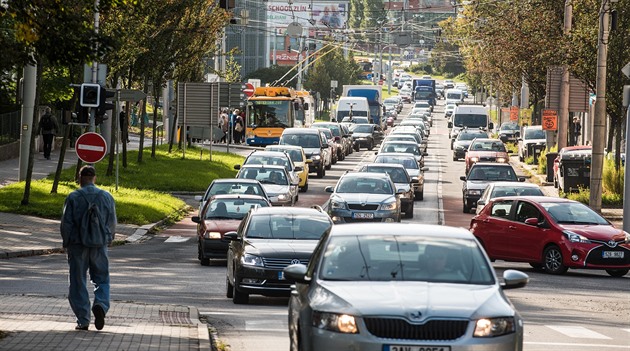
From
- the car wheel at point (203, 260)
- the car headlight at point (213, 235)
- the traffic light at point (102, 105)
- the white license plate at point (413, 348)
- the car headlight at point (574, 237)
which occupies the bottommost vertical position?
the car wheel at point (203, 260)

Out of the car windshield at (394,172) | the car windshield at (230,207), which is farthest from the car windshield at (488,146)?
the car windshield at (230,207)

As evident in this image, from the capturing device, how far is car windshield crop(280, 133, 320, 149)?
2250 inches

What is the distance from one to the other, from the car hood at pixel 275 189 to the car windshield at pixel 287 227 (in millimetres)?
15640

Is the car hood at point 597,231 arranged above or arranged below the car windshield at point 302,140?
below

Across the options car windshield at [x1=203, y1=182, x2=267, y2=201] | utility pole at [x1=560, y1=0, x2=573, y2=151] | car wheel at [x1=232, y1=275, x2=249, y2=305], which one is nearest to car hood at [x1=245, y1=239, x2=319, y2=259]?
car wheel at [x1=232, y1=275, x2=249, y2=305]

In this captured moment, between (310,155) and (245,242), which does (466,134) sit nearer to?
(310,155)

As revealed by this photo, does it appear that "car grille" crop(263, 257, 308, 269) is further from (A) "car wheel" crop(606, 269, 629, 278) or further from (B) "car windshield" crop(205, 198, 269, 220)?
(A) "car wheel" crop(606, 269, 629, 278)

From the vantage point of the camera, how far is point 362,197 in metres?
35.5

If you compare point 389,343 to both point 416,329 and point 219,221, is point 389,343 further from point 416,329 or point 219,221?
point 219,221

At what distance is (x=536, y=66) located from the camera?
66500mm

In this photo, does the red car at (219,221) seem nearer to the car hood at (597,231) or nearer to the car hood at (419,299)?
the car hood at (597,231)

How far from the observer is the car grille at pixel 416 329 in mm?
10664

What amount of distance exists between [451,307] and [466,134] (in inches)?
2569

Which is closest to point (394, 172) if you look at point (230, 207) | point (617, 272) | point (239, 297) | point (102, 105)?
point (102, 105)
